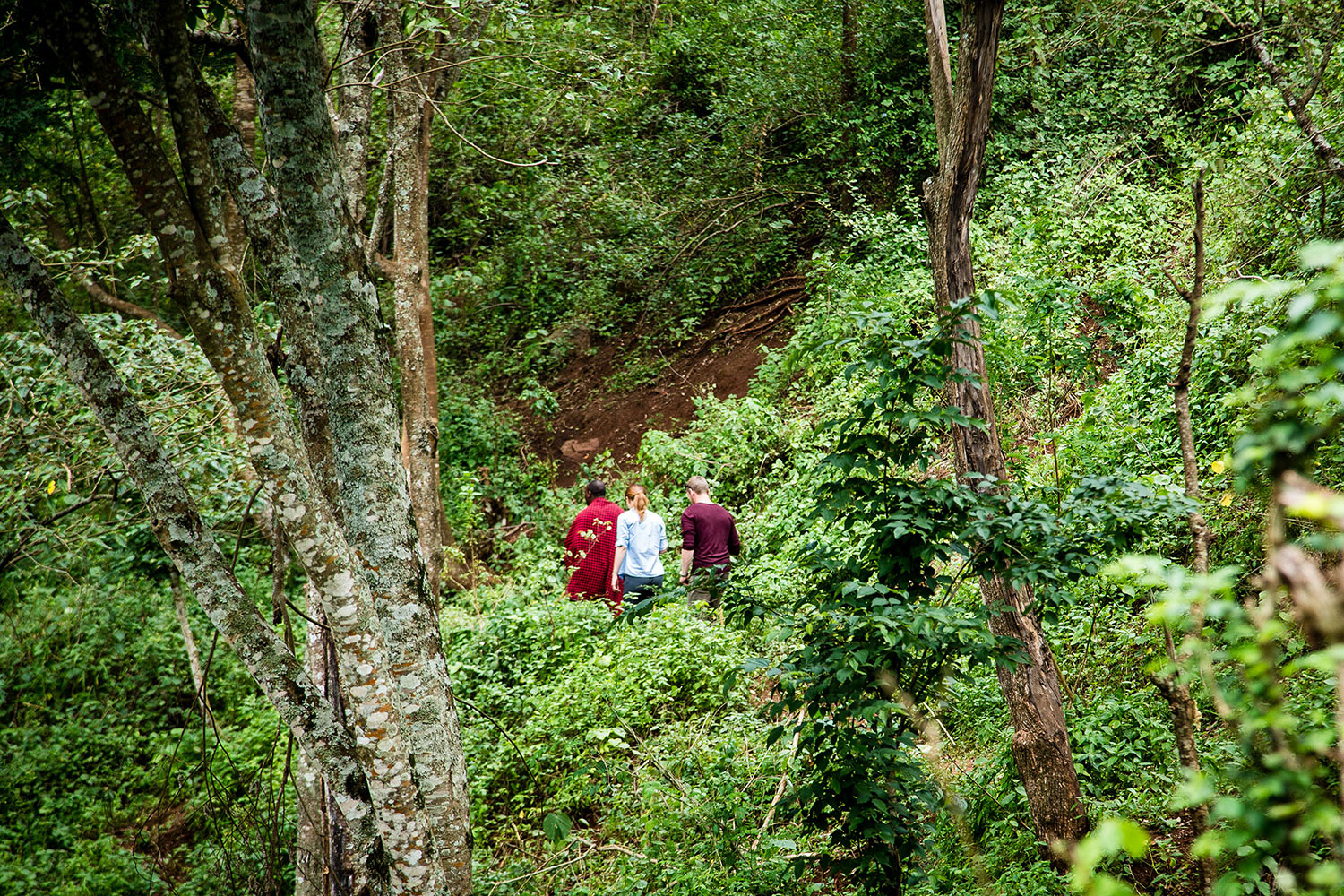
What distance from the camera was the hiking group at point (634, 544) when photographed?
806 centimetres

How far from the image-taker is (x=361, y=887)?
12.2 feet

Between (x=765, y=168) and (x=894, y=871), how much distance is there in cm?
1281

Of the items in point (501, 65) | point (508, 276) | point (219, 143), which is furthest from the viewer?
point (508, 276)

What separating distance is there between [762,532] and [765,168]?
814 centimetres

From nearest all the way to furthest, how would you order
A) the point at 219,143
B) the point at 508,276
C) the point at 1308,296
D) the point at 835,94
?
the point at 1308,296 → the point at 219,143 → the point at 835,94 → the point at 508,276

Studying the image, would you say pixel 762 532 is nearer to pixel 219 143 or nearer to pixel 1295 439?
pixel 219 143

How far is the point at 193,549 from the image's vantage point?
398 centimetres

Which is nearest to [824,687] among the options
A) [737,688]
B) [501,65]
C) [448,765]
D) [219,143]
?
[448,765]

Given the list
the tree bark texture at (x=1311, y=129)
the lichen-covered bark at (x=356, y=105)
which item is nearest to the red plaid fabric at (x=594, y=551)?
the lichen-covered bark at (x=356, y=105)

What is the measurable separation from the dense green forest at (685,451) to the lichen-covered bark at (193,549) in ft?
0.08

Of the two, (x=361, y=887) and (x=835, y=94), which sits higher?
(x=835, y=94)

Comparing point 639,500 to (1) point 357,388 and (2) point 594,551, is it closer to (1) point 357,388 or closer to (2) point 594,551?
(2) point 594,551

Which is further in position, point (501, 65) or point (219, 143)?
point (501, 65)

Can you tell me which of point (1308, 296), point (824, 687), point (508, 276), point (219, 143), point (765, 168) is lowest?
point (824, 687)
